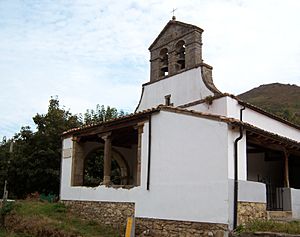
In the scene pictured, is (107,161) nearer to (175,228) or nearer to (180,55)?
(175,228)

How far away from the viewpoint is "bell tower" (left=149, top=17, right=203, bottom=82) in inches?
612

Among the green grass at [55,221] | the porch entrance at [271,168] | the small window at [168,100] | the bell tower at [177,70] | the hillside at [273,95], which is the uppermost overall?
the hillside at [273,95]

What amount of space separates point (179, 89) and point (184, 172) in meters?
5.90

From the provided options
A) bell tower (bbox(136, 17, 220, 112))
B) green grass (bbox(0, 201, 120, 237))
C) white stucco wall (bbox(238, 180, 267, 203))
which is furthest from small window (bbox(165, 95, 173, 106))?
white stucco wall (bbox(238, 180, 267, 203))

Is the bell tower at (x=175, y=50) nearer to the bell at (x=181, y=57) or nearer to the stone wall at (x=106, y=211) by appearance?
the bell at (x=181, y=57)

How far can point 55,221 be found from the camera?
1317 cm

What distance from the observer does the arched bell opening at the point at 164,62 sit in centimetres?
1705

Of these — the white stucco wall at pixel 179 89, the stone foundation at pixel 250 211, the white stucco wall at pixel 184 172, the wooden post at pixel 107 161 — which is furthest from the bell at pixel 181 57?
the stone foundation at pixel 250 211

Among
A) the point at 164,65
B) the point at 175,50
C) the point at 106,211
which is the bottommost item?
the point at 106,211

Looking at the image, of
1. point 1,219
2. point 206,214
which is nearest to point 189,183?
point 206,214

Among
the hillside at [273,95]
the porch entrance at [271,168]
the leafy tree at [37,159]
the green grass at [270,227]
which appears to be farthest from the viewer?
the hillside at [273,95]

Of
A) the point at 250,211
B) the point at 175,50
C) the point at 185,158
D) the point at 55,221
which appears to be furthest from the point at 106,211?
the point at 175,50

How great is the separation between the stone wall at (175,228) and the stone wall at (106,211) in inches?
27.2

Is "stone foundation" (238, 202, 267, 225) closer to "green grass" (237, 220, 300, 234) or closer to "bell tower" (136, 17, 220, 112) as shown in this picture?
"green grass" (237, 220, 300, 234)
